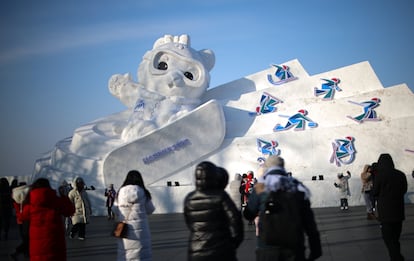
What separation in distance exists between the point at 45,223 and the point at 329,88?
17.7 meters

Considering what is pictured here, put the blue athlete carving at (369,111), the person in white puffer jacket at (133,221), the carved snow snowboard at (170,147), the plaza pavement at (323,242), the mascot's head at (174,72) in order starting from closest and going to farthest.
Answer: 1. the person in white puffer jacket at (133,221)
2. the plaza pavement at (323,242)
3. the carved snow snowboard at (170,147)
4. the blue athlete carving at (369,111)
5. the mascot's head at (174,72)

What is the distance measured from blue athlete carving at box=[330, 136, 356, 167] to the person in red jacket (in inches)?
591

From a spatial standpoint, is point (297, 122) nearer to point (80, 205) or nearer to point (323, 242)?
point (80, 205)

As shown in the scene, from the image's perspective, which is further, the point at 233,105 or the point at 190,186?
the point at 233,105

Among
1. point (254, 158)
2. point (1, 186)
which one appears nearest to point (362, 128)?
point (254, 158)

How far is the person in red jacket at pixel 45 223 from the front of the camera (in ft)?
18.7

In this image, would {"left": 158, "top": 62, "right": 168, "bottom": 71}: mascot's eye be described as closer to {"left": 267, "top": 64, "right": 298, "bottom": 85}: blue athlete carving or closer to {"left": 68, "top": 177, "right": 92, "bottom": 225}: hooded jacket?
{"left": 267, "top": 64, "right": 298, "bottom": 85}: blue athlete carving

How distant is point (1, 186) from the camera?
39.0 feet

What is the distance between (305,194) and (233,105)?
762 inches

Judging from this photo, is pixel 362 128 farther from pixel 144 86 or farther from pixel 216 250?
pixel 216 250

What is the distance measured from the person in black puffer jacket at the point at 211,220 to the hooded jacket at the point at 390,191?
2932 mm

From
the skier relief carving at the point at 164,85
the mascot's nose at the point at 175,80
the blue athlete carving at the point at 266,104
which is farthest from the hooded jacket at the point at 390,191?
the mascot's nose at the point at 175,80

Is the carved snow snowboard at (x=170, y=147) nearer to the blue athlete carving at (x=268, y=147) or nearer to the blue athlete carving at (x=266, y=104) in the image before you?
the blue athlete carving at (x=268, y=147)

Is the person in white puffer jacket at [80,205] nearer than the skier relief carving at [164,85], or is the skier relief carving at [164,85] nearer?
the person in white puffer jacket at [80,205]
